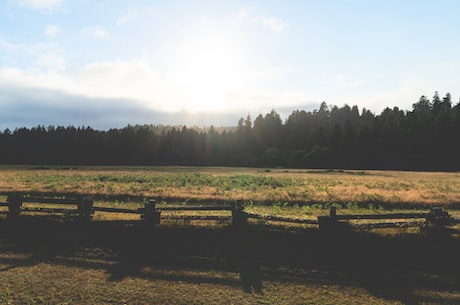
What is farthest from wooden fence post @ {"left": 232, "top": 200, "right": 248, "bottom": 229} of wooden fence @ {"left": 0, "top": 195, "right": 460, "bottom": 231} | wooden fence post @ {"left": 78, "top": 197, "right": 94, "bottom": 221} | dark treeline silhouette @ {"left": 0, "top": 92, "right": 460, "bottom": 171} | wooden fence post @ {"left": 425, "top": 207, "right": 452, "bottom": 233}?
dark treeline silhouette @ {"left": 0, "top": 92, "right": 460, "bottom": 171}

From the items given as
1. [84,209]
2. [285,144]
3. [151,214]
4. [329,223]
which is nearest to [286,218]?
[329,223]

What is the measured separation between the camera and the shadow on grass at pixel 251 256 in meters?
10.8

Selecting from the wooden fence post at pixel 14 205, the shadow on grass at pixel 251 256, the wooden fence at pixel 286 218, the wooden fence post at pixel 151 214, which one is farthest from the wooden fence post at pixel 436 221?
the wooden fence post at pixel 14 205

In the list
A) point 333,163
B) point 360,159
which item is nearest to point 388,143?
point 360,159

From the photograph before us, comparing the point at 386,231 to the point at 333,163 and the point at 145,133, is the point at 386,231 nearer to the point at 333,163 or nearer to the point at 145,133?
the point at 333,163

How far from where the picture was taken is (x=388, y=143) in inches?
3524

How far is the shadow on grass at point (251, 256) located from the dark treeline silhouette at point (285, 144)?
250 feet

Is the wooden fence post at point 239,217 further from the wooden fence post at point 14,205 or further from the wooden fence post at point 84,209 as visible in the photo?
the wooden fence post at point 14,205

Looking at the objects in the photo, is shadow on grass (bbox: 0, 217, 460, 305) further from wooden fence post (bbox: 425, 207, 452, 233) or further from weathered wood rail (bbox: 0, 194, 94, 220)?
weathered wood rail (bbox: 0, 194, 94, 220)

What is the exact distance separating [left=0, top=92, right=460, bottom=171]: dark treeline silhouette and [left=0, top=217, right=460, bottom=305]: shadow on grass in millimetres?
76352

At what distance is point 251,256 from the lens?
506 inches

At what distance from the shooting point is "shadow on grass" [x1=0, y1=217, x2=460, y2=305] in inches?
426

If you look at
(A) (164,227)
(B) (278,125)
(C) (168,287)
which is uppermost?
(B) (278,125)

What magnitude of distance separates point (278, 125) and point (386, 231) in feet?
374
